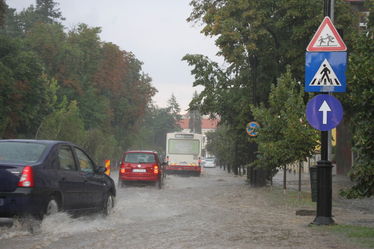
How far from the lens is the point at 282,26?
26281 millimetres

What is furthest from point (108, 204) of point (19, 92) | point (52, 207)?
point (19, 92)

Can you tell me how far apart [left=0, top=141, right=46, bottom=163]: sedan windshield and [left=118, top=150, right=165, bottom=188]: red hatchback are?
14.9 m

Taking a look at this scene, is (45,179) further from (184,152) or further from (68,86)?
(68,86)

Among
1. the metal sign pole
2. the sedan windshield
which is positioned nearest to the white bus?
the metal sign pole

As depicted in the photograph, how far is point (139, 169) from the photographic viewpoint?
992 inches

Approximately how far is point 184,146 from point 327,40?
116ft

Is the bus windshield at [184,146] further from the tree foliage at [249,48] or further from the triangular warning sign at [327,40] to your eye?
the triangular warning sign at [327,40]

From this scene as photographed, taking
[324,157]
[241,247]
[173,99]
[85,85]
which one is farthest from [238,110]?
[173,99]

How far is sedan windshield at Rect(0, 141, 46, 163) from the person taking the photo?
32.1ft

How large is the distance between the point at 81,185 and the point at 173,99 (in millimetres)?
155720

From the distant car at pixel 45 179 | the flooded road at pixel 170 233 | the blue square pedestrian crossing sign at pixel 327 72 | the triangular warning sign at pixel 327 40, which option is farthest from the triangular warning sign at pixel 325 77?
the distant car at pixel 45 179

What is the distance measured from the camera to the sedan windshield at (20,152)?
9789mm

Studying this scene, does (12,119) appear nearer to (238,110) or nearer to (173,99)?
(238,110)

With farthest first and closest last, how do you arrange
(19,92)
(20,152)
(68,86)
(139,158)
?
(68,86), (19,92), (139,158), (20,152)
